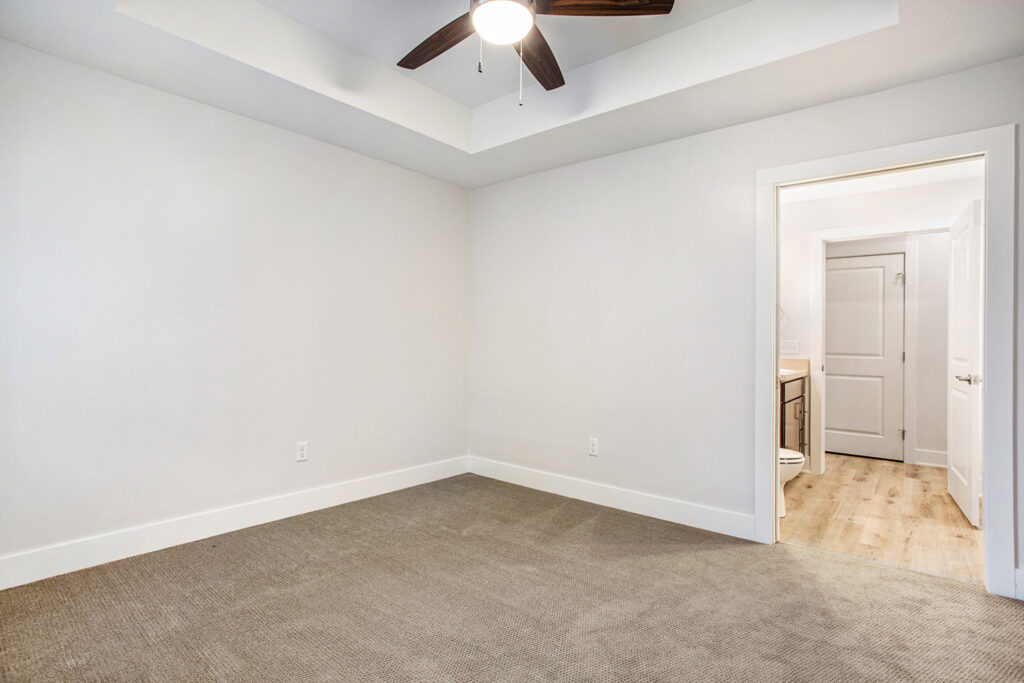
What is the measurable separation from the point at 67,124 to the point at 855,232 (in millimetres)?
5423

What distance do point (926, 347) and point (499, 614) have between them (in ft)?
16.1

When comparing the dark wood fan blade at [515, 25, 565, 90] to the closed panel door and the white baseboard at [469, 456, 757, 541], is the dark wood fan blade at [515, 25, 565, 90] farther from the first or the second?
the closed panel door

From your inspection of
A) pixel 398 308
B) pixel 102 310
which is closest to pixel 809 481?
pixel 398 308

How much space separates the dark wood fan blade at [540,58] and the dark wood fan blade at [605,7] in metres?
0.09

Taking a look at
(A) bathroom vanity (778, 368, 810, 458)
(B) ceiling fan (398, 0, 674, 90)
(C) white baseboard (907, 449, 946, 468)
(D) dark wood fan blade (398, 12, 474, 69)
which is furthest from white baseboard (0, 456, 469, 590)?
(C) white baseboard (907, 449, 946, 468)

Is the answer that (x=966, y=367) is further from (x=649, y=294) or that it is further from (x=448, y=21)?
(x=448, y=21)

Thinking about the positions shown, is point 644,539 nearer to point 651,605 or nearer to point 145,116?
point 651,605

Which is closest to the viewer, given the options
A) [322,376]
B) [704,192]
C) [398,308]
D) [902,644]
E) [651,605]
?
[902,644]

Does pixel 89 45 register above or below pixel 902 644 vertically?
above

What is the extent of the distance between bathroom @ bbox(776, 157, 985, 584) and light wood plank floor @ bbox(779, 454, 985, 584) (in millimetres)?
13

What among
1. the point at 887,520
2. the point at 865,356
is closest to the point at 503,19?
the point at 887,520

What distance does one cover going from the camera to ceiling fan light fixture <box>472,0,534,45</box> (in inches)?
70.4

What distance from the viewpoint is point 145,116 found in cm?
263

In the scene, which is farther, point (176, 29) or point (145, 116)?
point (145, 116)
